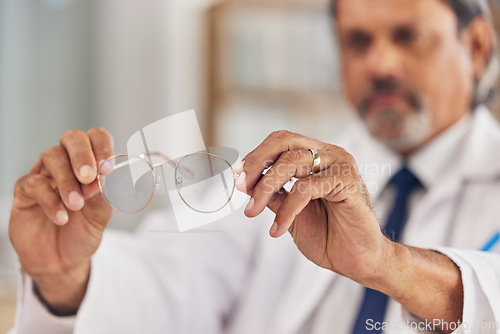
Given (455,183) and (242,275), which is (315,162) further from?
(242,275)

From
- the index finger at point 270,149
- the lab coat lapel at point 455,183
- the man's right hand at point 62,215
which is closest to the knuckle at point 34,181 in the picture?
the man's right hand at point 62,215

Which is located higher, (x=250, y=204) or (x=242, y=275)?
(x=250, y=204)

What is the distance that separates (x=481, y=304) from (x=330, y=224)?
17 centimetres

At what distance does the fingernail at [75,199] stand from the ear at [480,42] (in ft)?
2.43

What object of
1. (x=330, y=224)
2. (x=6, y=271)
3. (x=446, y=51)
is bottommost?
(x=6, y=271)

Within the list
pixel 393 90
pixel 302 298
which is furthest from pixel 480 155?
pixel 302 298

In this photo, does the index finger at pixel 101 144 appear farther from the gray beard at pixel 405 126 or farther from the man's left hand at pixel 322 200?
the gray beard at pixel 405 126

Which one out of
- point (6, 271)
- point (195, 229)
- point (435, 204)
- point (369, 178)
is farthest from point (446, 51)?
point (6, 271)

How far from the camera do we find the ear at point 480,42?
0.92 m

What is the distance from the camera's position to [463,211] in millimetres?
778

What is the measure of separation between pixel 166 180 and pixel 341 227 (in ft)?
0.57

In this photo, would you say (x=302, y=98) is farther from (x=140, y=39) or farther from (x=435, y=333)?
(x=435, y=333)

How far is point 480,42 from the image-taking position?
946 millimetres

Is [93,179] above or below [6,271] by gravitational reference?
above
